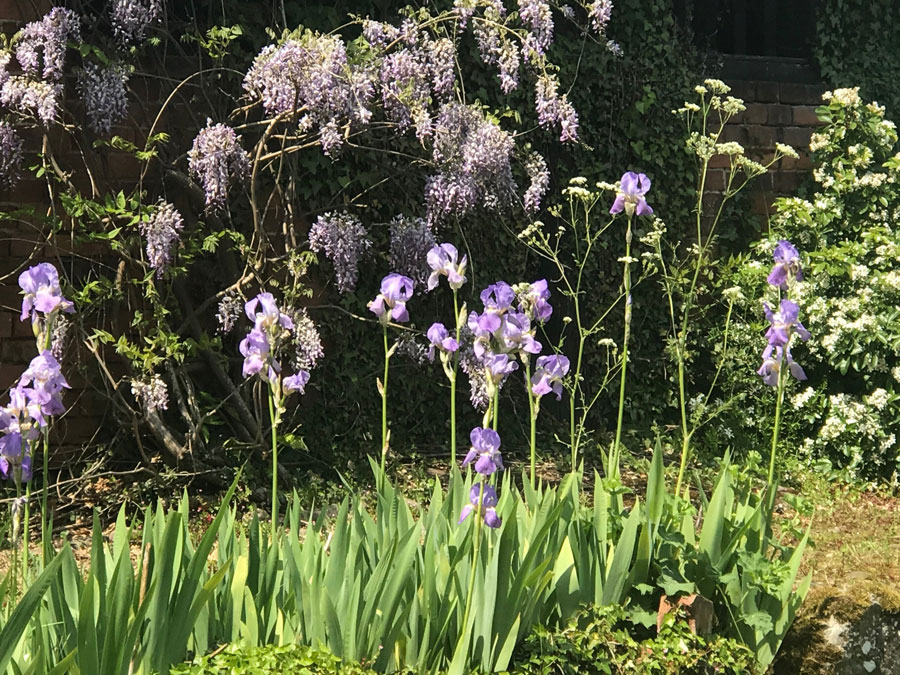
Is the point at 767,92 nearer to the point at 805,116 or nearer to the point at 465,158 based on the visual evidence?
the point at 805,116

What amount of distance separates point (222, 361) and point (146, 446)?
560 mm

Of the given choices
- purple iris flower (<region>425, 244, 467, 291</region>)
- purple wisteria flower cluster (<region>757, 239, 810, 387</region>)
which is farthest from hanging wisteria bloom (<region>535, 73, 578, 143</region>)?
purple iris flower (<region>425, 244, 467, 291</region>)

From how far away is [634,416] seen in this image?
21.2ft

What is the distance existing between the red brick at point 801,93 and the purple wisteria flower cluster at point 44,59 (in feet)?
14.4

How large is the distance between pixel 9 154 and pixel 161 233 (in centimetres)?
70

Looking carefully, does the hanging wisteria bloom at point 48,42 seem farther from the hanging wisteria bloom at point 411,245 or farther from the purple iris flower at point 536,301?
the purple iris flower at point 536,301

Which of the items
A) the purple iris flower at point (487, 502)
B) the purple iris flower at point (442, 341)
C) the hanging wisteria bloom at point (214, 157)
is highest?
the hanging wisteria bloom at point (214, 157)

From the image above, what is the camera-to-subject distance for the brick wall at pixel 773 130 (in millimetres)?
6746

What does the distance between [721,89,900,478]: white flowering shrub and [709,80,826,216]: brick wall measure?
35 cm

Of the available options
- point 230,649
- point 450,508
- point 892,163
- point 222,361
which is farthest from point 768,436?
point 230,649

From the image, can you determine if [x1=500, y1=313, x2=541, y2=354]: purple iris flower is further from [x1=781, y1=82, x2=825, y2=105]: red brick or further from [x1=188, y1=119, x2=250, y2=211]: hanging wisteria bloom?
[x1=781, y1=82, x2=825, y2=105]: red brick

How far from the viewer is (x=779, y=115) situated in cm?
691

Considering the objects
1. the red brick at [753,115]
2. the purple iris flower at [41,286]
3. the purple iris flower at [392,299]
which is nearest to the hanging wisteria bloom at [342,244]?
the purple iris flower at [392,299]

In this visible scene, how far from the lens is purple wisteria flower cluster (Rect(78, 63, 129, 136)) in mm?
4508
